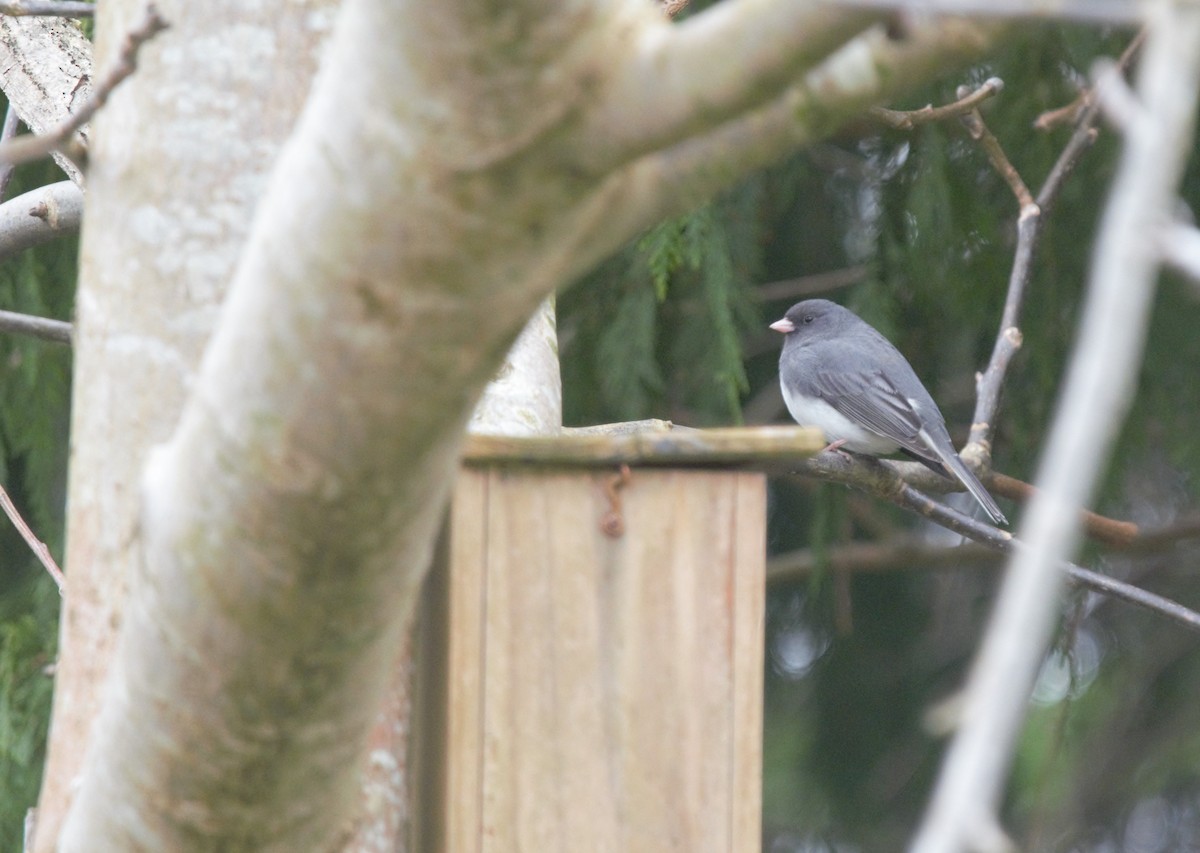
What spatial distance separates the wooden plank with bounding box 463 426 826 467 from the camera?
1.59m

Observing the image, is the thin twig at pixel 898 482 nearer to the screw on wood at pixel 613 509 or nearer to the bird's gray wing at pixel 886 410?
the bird's gray wing at pixel 886 410

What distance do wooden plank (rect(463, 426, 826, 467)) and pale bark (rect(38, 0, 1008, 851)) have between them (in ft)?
1.34

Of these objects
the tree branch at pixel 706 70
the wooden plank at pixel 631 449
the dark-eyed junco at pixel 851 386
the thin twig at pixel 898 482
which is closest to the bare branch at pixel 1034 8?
the tree branch at pixel 706 70

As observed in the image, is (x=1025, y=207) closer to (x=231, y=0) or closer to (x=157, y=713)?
(x=231, y=0)

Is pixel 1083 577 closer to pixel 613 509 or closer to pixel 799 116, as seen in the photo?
pixel 613 509

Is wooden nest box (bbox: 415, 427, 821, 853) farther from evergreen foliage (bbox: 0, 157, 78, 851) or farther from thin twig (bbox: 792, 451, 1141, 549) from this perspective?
evergreen foliage (bbox: 0, 157, 78, 851)

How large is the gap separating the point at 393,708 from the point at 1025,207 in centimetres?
185

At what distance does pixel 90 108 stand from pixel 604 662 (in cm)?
80

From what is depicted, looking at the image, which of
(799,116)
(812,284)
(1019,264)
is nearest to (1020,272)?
(1019,264)

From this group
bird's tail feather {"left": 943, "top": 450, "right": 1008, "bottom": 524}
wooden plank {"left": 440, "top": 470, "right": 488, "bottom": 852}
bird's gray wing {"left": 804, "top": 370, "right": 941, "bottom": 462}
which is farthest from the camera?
bird's gray wing {"left": 804, "top": 370, "right": 941, "bottom": 462}

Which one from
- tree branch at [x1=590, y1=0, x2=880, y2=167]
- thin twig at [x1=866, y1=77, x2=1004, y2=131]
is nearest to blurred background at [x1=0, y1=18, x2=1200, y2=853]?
thin twig at [x1=866, y1=77, x2=1004, y2=131]

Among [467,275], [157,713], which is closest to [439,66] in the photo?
[467,275]

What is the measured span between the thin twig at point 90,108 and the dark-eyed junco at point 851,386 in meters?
2.95

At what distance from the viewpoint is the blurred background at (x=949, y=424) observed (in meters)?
3.15
